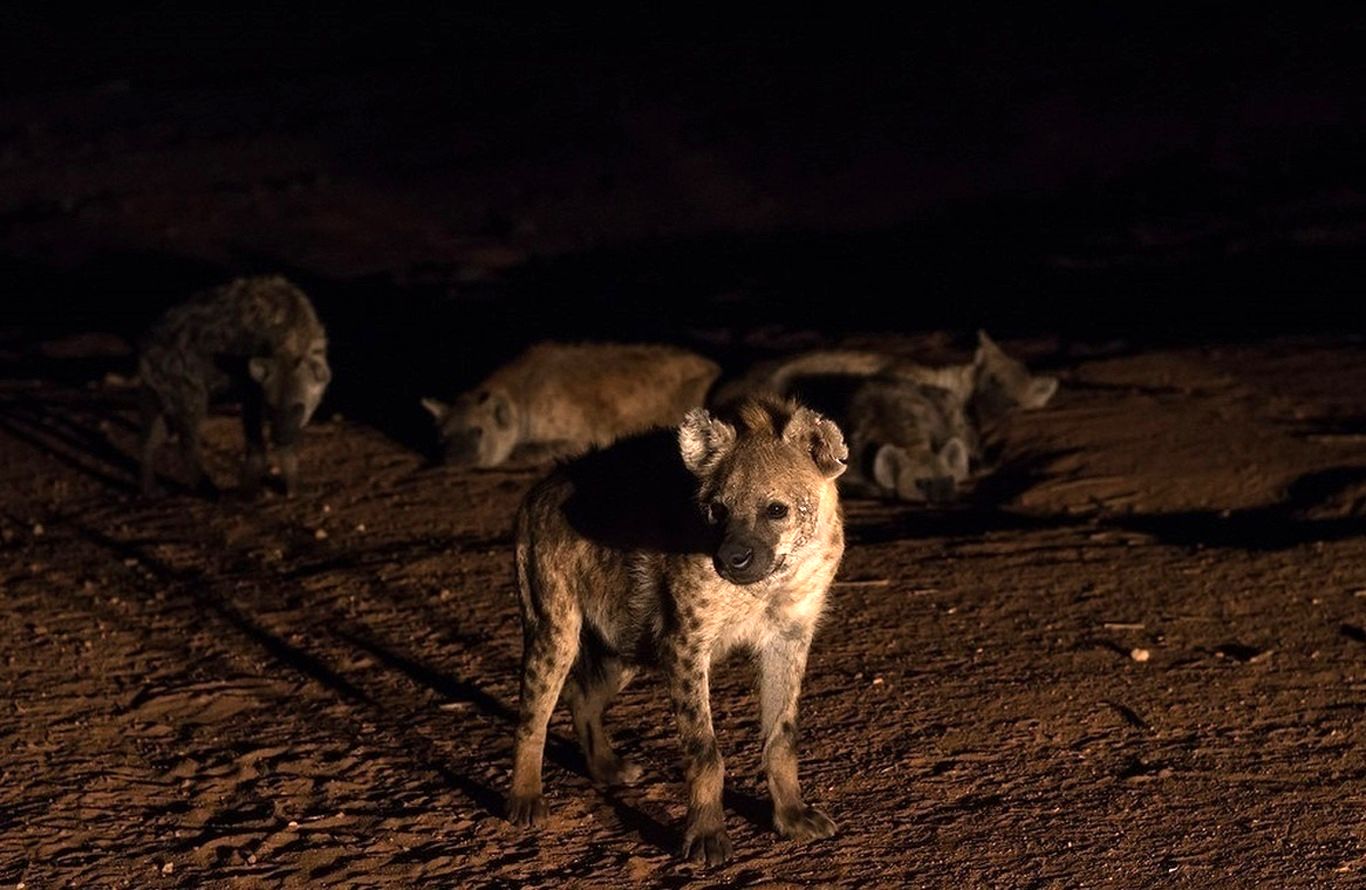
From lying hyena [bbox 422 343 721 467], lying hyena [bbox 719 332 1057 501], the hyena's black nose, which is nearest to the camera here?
the hyena's black nose

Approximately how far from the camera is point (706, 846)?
463 centimetres

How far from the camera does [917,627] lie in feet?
21.4

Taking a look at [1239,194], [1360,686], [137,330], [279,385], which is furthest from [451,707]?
[1239,194]

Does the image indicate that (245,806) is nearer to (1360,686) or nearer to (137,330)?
(1360,686)

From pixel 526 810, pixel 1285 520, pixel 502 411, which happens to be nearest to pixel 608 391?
pixel 502 411

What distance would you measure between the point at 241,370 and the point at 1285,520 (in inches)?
175

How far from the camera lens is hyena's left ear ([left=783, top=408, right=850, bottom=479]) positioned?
4809mm

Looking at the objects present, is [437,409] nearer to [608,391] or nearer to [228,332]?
[608,391]

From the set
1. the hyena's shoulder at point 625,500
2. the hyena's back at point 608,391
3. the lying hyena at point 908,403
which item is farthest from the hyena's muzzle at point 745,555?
the hyena's back at point 608,391

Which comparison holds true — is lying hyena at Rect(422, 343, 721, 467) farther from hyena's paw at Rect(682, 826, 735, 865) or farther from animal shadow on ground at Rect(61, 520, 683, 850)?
hyena's paw at Rect(682, 826, 735, 865)

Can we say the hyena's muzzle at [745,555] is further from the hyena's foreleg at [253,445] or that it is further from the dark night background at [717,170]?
the dark night background at [717,170]

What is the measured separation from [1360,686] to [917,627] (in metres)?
1.39

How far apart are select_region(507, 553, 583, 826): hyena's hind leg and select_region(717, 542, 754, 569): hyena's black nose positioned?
64 cm

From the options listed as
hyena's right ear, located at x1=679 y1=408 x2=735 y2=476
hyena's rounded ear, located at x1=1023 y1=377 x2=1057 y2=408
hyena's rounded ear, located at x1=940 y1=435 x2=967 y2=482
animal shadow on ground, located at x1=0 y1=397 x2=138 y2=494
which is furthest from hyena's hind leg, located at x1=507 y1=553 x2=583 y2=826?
hyena's rounded ear, located at x1=1023 y1=377 x2=1057 y2=408
